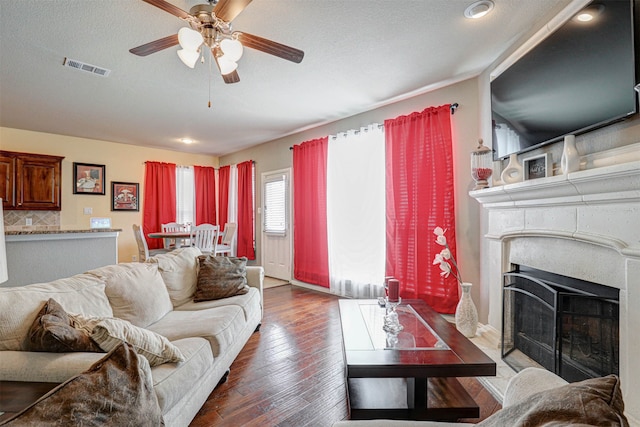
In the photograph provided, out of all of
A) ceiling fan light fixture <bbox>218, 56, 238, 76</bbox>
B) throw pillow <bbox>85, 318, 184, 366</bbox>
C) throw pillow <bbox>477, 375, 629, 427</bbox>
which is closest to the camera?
throw pillow <bbox>477, 375, 629, 427</bbox>

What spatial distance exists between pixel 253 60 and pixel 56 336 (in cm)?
260

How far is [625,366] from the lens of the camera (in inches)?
61.2

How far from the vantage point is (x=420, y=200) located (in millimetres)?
3531

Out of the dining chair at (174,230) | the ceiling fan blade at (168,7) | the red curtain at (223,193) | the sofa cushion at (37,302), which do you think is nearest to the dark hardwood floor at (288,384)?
the sofa cushion at (37,302)

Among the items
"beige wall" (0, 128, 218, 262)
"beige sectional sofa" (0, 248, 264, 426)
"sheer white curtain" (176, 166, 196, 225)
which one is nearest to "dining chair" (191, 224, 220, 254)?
"beige sectional sofa" (0, 248, 264, 426)

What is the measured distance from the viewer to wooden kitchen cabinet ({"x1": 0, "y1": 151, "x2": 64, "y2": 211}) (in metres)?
4.72

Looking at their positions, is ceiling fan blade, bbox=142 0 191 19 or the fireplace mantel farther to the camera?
ceiling fan blade, bbox=142 0 191 19

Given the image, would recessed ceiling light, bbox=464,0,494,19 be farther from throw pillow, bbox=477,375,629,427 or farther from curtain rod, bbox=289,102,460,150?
throw pillow, bbox=477,375,629,427

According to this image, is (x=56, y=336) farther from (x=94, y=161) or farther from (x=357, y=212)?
(x=94, y=161)

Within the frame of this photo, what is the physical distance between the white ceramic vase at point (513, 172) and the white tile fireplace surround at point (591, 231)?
156 mm

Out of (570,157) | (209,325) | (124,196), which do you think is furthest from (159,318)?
(124,196)

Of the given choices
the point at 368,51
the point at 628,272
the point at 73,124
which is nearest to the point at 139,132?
the point at 73,124

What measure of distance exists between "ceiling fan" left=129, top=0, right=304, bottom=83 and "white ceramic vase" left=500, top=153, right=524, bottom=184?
75.3 inches

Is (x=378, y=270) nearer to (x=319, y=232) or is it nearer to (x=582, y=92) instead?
(x=319, y=232)
